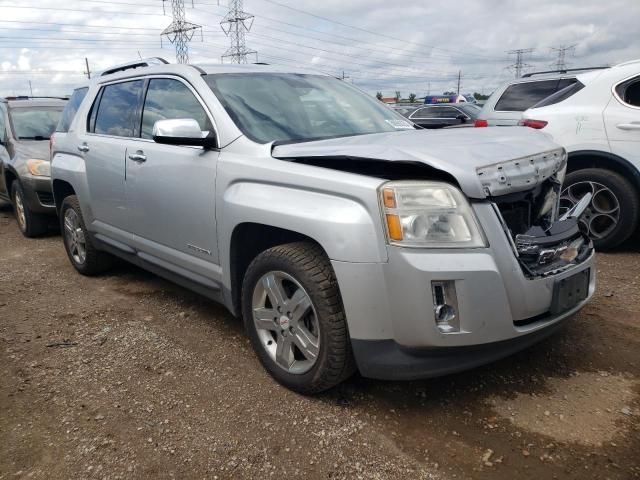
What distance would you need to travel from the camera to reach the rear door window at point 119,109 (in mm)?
4008

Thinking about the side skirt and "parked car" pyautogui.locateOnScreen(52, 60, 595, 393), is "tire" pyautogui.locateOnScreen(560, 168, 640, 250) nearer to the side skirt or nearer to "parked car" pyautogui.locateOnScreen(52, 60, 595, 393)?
"parked car" pyautogui.locateOnScreen(52, 60, 595, 393)

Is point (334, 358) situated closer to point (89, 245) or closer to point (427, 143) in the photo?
point (427, 143)

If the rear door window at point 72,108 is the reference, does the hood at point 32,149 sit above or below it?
below

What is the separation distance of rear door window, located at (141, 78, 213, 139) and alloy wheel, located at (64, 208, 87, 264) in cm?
154

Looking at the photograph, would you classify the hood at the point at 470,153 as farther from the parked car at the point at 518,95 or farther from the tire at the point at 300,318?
the parked car at the point at 518,95

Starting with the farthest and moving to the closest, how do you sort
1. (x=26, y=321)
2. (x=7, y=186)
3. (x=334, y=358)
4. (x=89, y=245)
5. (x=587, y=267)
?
(x=7, y=186) < (x=89, y=245) < (x=26, y=321) < (x=587, y=267) < (x=334, y=358)

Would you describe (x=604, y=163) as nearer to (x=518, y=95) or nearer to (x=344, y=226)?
(x=518, y=95)

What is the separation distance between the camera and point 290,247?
8.72ft

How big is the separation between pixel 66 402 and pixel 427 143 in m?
2.30

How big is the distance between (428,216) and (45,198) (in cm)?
579

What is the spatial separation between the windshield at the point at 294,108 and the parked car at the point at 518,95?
3633mm

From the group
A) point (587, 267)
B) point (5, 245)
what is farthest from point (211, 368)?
point (5, 245)

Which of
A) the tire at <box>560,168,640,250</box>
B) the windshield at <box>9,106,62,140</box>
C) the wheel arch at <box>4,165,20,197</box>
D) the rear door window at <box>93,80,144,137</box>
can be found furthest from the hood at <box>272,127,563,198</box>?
the windshield at <box>9,106,62,140</box>

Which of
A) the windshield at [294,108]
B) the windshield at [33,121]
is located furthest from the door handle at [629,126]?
the windshield at [33,121]
